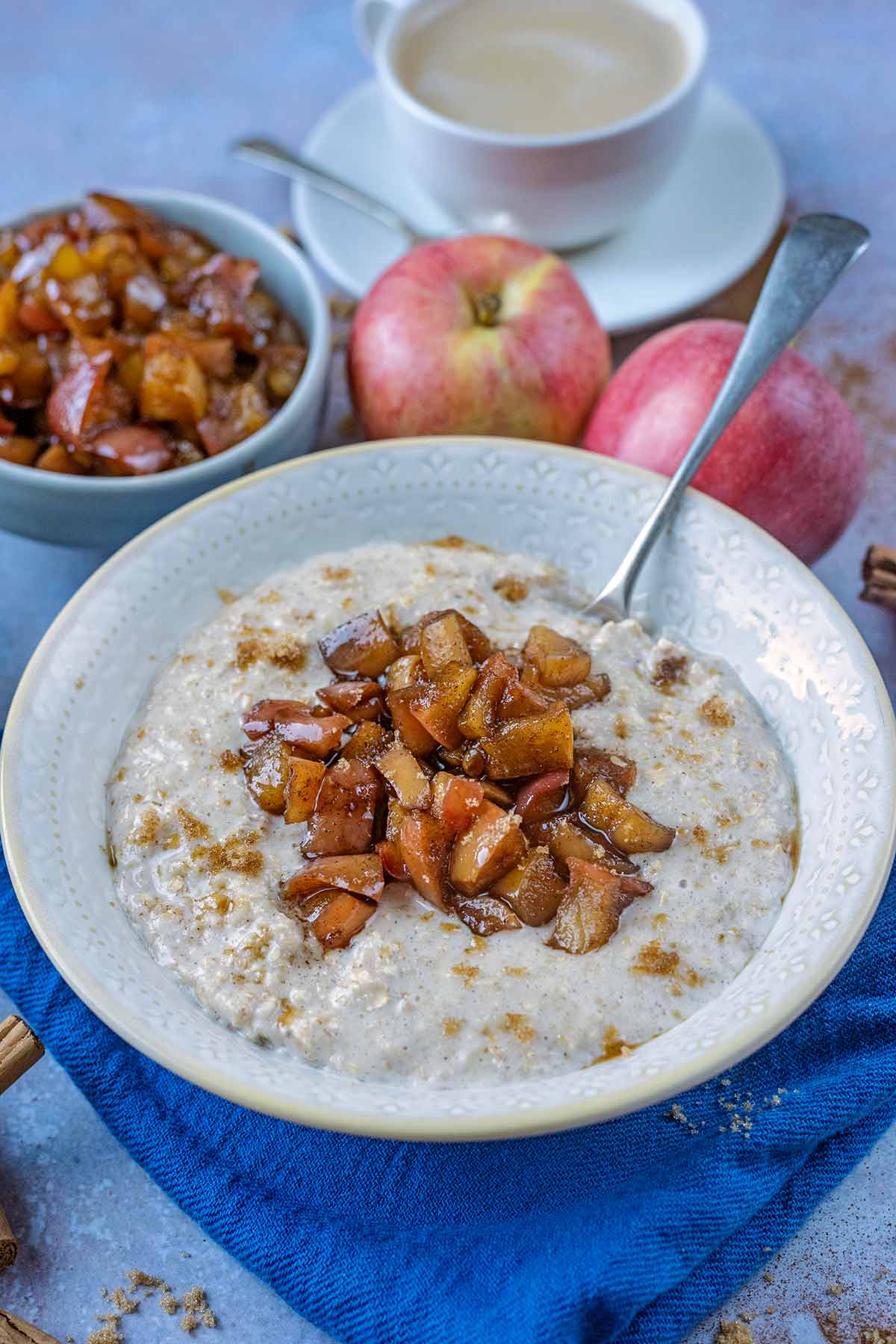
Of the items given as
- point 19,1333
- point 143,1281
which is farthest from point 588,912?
point 19,1333

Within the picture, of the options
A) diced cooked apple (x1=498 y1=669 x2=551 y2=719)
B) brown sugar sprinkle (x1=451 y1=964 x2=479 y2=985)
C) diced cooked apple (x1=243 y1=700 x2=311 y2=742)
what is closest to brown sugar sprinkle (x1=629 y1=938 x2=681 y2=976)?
brown sugar sprinkle (x1=451 y1=964 x2=479 y2=985)

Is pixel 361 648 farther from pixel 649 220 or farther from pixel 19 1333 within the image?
pixel 649 220

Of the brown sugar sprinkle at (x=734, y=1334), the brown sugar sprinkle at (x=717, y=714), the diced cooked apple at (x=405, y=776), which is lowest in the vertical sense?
the brown sugar sprinkle at (x=734, y=1334)

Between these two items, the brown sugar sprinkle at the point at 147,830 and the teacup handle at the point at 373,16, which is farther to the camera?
the teacup handle at the point at 373,16

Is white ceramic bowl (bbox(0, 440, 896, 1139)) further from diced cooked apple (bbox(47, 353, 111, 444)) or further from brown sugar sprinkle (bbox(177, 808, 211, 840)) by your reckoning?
diced cooked apple (bbox(47, 353, 111, 444))

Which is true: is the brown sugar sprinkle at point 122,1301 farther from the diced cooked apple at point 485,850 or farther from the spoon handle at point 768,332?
the spoon handle at point 768,332

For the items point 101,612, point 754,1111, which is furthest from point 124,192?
point 754,1111

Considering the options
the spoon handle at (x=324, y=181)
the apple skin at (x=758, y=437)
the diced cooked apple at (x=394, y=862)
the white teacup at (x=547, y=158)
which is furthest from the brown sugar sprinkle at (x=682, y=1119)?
the spoon handle at (x=324, y=181)
